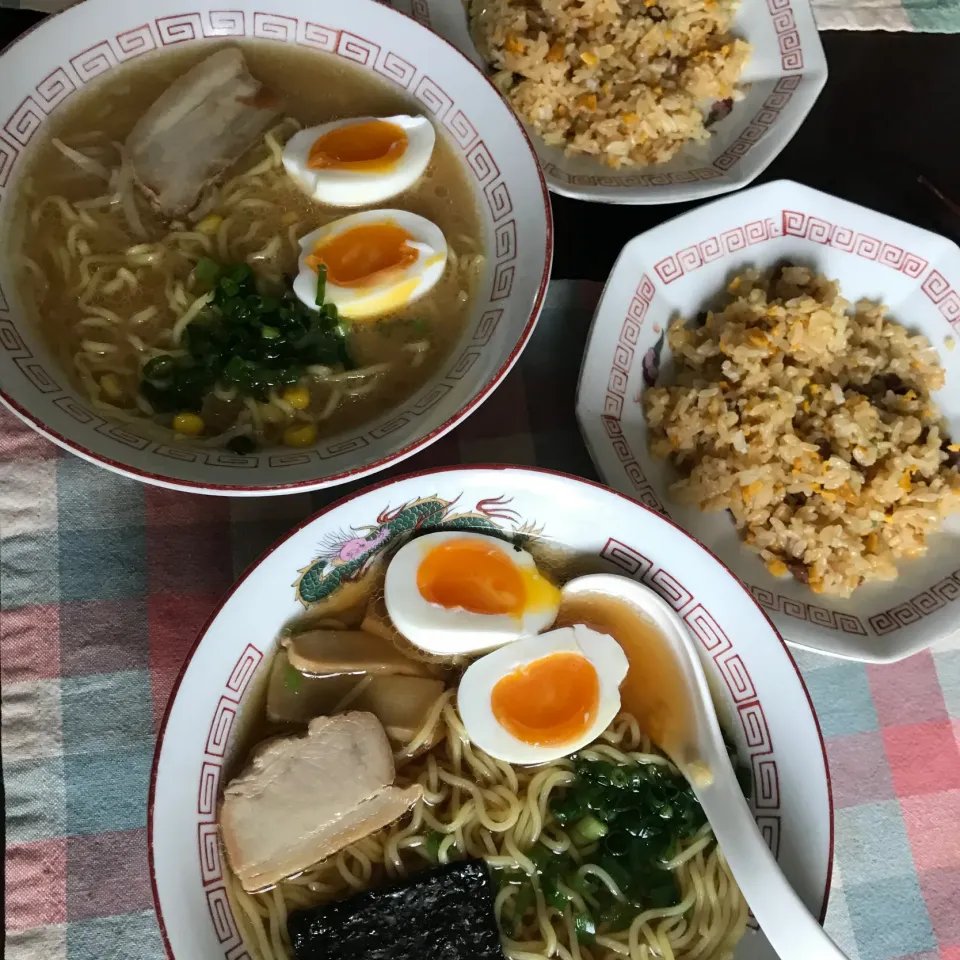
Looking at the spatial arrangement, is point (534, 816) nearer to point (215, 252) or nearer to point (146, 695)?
point (146, 695)

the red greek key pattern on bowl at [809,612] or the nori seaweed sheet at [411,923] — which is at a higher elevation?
the red greek key pattern on bowl at [809,612]

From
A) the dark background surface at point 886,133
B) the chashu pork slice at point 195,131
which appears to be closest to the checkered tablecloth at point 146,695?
the chashu pork slice at point 195,131

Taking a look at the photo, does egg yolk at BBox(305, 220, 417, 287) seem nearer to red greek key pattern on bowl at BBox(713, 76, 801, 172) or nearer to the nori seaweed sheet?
red greek key pattern on bowl at BBox(713, 76, 801, 172)

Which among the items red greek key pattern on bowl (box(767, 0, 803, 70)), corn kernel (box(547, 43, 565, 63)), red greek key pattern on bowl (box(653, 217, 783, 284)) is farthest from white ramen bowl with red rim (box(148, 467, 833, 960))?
red greek key pattern on bowl (box(767, 0, 803, 70))

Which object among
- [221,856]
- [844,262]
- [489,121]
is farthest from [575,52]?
[221,856]

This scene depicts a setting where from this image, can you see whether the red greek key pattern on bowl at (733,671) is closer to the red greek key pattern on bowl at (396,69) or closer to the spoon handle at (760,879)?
the spoon handle at (760,879)

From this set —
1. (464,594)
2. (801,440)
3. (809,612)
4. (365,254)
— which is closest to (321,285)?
(365,254)
